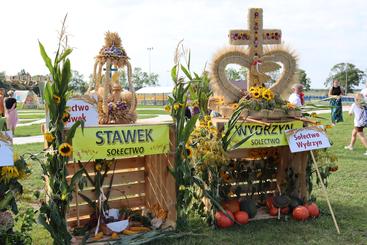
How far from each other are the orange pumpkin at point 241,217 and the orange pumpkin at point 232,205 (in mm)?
63

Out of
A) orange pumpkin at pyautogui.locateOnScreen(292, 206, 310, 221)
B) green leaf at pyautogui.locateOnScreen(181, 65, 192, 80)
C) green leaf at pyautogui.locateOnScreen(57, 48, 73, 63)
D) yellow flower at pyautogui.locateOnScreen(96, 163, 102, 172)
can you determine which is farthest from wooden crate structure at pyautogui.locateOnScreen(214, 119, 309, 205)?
green leaf at pyautogui.locateOnScreen(57, 48, 73, 63)

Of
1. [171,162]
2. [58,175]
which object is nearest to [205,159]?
Result: [171,162]

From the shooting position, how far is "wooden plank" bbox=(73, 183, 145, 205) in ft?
15.1

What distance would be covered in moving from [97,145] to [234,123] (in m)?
1.45

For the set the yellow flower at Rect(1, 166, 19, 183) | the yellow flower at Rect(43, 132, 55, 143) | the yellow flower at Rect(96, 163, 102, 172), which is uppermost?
the yellow flower at Rect(43, 132, 55, 143)

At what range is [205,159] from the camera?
4.32 metres

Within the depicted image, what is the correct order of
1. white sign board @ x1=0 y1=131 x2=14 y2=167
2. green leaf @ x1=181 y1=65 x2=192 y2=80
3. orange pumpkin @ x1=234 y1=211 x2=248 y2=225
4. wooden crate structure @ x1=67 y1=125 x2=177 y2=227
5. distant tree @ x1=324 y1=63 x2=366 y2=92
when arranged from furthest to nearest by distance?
distant tree @ x1=324 y1=63 x2=366 y2=92 < orange pumpkin @ x1=234 y1=211 x2=248 y2=225 < wooden crate structure @ x1=67 y1=125 x2=177 y2=227 < green leaf @ x1=181 y1=65 x2=192 y2=80 < white sign board @ x1=0 y1=131 x2=14 y2=167

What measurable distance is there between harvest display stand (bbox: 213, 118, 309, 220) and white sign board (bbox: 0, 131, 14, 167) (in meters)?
2.59

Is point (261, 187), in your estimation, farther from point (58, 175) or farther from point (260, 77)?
point (58, 175)

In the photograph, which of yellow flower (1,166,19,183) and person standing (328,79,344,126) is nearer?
yellow flower (1,166,19,183)

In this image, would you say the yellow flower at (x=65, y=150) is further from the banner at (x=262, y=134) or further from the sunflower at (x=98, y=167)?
the banner at (x=262, y=134)

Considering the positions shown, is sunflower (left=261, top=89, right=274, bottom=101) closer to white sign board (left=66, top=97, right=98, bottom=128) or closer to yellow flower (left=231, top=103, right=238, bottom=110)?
yellow flower (left=231, top=103, right=238, bottom=110)

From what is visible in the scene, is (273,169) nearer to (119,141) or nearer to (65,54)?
(119,141)

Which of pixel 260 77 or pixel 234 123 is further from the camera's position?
pixel 260 77
